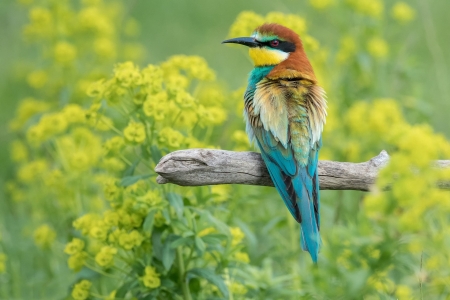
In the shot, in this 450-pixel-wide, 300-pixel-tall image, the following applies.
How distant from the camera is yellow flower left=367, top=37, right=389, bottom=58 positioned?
4027mm

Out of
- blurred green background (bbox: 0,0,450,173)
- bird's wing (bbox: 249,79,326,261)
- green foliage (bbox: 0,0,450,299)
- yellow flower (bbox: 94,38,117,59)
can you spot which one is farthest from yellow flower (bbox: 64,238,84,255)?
blurred green background (bbox: 0,0,450,173)

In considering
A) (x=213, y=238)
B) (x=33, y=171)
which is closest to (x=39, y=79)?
(x=33, y=171)

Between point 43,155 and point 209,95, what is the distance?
1587mm

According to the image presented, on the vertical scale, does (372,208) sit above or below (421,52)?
below

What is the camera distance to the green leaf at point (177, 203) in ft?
8.53

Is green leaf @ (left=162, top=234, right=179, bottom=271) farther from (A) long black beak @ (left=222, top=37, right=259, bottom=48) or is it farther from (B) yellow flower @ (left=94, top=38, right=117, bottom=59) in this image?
(B) yellow flower @ (left=94, top=38, right=117, bottom=59)

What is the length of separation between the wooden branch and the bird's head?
727 millimetres

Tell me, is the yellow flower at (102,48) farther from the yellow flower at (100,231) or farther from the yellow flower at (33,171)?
the yellow flower at (100,231)

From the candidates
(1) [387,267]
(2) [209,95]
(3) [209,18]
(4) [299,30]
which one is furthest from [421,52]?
(1) [387,267]

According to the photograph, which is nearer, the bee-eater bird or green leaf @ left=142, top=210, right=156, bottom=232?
green leaf @ left=142, top=210, right=156, bottom=232

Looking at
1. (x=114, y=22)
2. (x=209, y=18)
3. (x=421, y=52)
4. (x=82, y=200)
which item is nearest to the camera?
(x=82, y=200)

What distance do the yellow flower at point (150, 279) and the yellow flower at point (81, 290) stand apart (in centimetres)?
29

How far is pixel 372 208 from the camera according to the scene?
5.82 ft

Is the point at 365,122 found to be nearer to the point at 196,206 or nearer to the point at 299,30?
the point at 299,30
